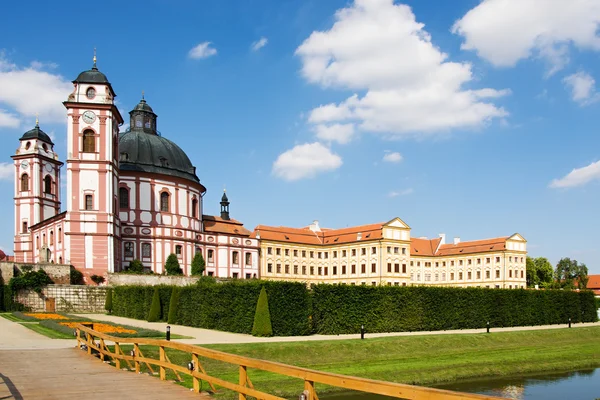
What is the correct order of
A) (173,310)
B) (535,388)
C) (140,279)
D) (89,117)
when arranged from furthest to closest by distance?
(89,117)
(140,279)
(173,310)
(535,388)

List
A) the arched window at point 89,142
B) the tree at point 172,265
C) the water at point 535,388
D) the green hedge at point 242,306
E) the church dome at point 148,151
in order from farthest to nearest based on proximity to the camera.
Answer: the church dome at point 148,151 → the tree at point 172,265 → the arched window at point 89,142 → the green hedge at point 242,306 → the water at point 535,388

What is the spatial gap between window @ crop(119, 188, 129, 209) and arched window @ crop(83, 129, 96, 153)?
8.94 metres

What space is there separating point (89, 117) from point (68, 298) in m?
17.5

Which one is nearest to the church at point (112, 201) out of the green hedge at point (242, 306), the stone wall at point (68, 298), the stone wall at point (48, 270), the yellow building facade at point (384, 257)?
the stone wall at point (48, 270)

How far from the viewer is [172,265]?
60625 millimetres

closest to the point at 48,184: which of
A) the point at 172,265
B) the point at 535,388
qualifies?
the point at 172,265

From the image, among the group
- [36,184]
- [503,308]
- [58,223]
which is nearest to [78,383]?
[503,308]

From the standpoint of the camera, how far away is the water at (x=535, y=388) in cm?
1764

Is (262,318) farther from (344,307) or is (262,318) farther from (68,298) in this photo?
(68,298)

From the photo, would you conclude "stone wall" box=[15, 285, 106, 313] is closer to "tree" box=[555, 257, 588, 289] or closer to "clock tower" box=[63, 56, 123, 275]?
"clock tower" box=[63, 56, 123, 275]

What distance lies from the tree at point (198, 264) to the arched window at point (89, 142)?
678 inches

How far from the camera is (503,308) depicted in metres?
37.7

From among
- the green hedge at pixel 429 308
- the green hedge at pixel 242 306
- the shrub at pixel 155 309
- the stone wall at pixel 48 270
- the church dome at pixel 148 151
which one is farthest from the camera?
the church dome at pixel 148 151

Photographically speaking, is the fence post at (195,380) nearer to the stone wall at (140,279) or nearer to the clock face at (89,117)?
the stone wall at (140,279)
